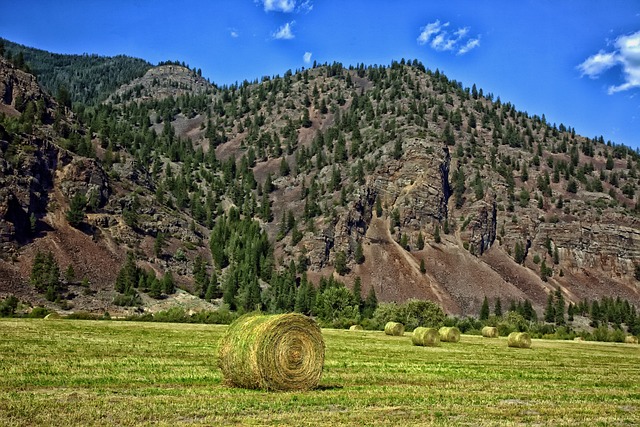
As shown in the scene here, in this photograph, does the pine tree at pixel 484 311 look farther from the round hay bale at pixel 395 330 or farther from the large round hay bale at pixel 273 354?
the large round hay bale at pixel 273 354

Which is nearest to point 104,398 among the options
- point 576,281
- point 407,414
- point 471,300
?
point 407,414

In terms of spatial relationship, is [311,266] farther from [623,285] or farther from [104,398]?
[104,398]

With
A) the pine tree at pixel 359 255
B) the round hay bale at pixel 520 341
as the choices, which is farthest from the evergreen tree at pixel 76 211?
the round hay bale at pixel 520 341

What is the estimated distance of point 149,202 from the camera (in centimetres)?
15425

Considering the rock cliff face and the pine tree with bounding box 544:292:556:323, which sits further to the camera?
the rock cliff face

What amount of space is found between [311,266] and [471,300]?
44216 millimetres

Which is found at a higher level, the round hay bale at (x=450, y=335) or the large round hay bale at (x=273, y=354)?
the large round hay bale at (x=273, y=354)

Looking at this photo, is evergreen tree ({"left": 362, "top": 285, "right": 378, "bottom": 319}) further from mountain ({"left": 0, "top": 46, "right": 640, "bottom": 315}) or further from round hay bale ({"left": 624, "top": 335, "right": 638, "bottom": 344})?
round hay bale ({"left": 624, "top": 335, "right": 638, "bottom": 344})

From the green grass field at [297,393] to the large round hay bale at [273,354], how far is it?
633mm

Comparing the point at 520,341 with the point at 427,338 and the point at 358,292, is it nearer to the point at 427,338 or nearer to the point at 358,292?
the point at 427,338

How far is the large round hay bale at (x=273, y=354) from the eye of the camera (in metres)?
18.8

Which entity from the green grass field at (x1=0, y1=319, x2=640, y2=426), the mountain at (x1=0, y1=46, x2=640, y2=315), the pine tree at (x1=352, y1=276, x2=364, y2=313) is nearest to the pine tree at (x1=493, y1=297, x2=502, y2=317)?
the mountain at (x1=0, y1=46, x2=640, y2=315)

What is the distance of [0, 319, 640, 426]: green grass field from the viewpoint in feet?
44.4

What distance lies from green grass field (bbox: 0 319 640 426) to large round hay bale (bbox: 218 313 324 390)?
63 cm
